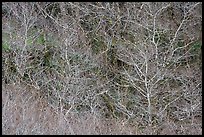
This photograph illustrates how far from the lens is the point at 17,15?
9.25 metres

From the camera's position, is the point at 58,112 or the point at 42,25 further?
the point at 42,25

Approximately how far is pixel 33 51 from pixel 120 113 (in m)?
2.49

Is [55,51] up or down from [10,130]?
up

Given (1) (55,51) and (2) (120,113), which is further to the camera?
(1) (55,51)

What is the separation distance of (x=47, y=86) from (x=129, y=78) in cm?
183

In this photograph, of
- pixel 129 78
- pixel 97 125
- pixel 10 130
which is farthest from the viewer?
pixel 129 78

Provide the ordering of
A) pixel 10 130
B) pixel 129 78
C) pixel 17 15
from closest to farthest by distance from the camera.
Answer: pixel 10 130 → pixel 129 78 → pixel 17 15

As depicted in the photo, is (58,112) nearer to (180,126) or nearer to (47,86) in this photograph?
(47,86)

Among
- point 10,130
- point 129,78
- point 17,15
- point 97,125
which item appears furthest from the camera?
point 17,15

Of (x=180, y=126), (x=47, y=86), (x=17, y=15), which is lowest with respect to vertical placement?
(x=180, y=126)

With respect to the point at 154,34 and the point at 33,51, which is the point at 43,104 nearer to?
the point at 33,51

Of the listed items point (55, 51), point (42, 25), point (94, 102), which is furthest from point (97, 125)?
point (42, 25)

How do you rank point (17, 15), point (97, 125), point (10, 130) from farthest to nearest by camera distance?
1. point (17, 15)
2. point (97, 125)
3. point (10, 130)

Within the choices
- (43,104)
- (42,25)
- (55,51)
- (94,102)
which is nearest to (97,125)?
(94,102)
